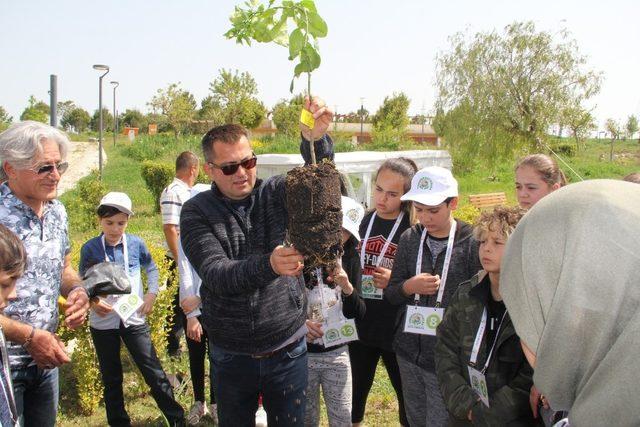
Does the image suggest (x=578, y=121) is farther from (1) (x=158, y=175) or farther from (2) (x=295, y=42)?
(2) (x=295, y=42)

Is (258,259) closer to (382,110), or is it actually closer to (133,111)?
(382,110)

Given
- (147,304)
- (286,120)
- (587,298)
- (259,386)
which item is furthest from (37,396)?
(286,120)

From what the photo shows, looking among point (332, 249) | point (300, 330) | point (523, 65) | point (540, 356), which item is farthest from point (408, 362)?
point (523, 65)

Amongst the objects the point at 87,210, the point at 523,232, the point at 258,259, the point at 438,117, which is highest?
the point at 438,117

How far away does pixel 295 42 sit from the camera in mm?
2236

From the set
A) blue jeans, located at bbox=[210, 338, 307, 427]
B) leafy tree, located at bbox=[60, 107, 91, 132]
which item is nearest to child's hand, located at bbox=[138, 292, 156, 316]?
blue jeans, located at bbox=[210, 338, 307, 427]

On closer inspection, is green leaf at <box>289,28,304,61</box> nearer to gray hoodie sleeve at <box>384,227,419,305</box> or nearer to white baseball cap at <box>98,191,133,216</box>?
gray hoodie sleeve at <box>384,227,419,305</box>

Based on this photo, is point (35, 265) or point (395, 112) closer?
point (35, 265)

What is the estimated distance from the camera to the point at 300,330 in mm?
2566

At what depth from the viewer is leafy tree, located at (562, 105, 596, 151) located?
2056 centimetres

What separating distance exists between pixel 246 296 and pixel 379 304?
1306mm

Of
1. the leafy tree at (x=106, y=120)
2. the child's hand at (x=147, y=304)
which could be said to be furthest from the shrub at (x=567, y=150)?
the leafy tree at (x=106, y=120)

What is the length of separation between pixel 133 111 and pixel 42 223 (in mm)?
73023

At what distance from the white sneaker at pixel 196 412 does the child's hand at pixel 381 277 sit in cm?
190
